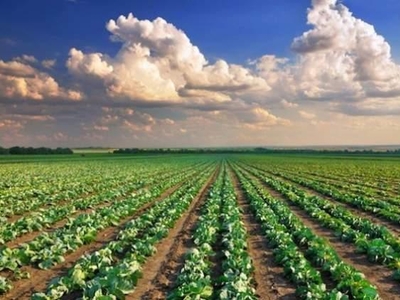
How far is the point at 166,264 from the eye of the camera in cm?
1093

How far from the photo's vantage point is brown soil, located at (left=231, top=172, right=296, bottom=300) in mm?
8961

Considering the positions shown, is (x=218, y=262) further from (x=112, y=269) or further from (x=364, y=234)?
(x=364, y=234)

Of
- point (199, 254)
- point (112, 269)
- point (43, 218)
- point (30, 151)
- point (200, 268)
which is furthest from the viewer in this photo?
point (30, 151)

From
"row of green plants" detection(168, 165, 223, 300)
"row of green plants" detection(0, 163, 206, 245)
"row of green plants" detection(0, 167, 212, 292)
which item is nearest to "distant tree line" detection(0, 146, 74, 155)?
"row of green plants" detection(0, 163, 206, 245)

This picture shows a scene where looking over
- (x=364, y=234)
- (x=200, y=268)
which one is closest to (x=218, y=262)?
(x=200, y=268)

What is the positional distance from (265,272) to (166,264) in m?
2.38

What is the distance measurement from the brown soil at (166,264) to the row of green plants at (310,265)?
98.2 inches

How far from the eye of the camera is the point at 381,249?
11.5 meters

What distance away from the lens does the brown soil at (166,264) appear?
29.3 feet

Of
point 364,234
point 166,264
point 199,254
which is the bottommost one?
point 166,264

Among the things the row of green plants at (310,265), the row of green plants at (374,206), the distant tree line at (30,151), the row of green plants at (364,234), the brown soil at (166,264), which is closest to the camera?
the row of green plants at (310,265)

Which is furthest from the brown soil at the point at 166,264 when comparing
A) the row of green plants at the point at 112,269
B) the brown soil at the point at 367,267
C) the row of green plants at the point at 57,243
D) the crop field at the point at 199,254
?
the brown soil at the point at 367,267

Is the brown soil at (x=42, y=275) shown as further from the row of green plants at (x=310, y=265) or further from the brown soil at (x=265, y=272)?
the row of green plants at (x=310, y=265)

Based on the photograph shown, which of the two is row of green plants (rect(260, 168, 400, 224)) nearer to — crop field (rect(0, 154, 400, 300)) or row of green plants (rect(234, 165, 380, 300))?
crop field (rect(0, 154, 400, 300))
